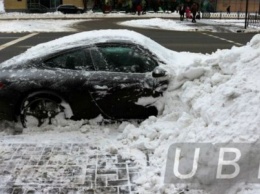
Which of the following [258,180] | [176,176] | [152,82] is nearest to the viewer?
[258,180]

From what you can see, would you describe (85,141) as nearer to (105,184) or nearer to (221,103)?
(105,184)

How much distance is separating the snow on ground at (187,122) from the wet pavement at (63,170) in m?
0.17

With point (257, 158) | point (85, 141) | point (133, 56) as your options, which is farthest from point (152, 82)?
point (257, 158)

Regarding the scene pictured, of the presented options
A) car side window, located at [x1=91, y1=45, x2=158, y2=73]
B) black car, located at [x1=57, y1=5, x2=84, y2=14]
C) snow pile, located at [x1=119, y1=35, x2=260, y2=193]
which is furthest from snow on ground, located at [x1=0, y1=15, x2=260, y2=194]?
black car, located at [x1=57, y1=5, x2=84, y2=14]

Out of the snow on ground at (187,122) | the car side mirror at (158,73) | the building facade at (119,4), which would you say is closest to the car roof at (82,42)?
the car side mirror at (158,73)

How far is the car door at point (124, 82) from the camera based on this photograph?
19.6ft

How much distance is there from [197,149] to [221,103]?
0.78m

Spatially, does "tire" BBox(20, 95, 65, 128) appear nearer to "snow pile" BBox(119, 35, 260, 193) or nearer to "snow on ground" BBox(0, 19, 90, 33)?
"snow pile" BBox(119, 35, 260, 193)

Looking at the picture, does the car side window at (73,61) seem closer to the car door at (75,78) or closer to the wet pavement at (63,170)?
the car door at (75,78)

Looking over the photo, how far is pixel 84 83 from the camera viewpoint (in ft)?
19.5

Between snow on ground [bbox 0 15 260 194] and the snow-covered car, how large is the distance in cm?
19

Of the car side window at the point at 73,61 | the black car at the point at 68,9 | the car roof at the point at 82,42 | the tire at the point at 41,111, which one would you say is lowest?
the tire at the point at 41,111

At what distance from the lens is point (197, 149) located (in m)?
4.51

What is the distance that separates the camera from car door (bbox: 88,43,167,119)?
5973mm
